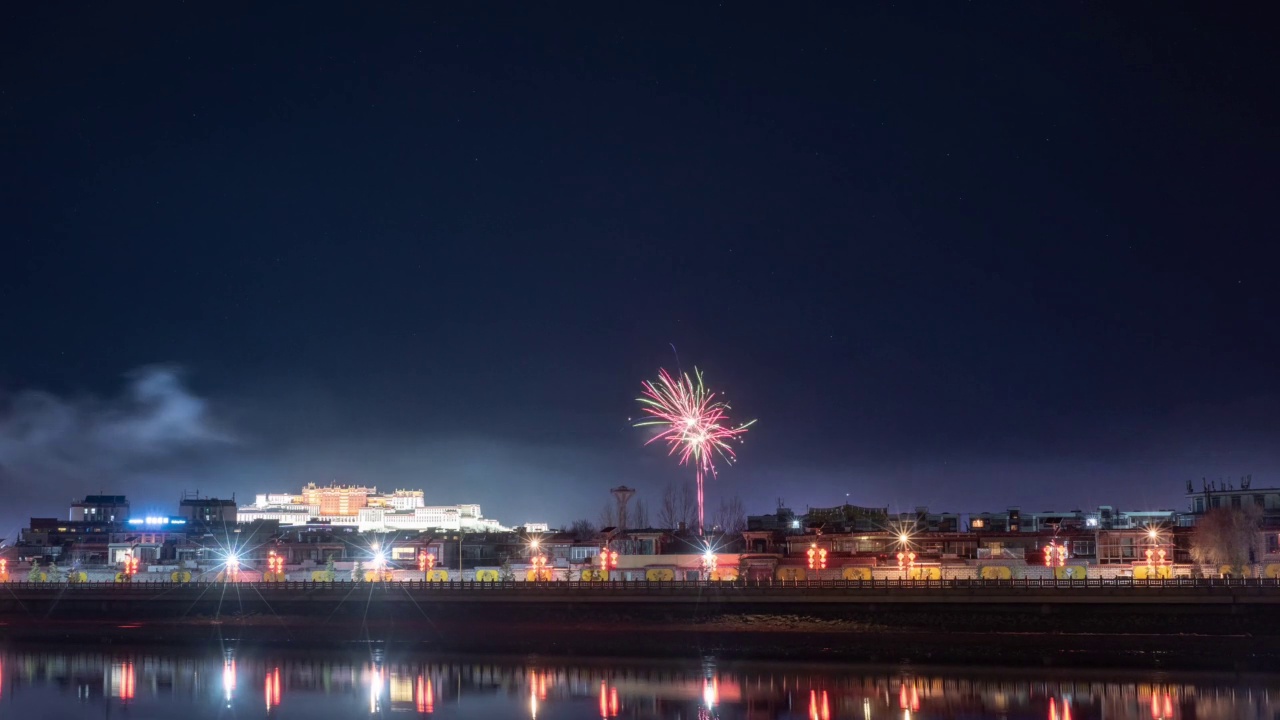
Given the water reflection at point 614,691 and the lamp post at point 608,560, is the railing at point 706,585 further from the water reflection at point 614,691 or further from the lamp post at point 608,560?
the lamp post at point 608,560

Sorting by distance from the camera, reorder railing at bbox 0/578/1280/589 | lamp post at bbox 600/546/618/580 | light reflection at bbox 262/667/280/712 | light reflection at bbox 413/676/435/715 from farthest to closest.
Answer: lamp post at bbox 600/546/618/580 → railing at bbox 0/578/1280/589 → light reflection at bbox 262/667/280/712 → light reflection at bbox 413/676/435/715

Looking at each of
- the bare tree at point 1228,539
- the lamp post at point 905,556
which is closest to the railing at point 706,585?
the lamp post at point 905,556

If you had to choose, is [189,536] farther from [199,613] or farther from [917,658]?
[917,658]

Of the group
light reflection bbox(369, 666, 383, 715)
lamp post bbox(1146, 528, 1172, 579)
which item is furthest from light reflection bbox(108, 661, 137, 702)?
lamp post bbox(1146, 528, 1172, 579)

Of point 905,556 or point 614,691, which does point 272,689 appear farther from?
point 905,556

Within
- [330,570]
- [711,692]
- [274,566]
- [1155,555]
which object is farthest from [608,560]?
[711,692]

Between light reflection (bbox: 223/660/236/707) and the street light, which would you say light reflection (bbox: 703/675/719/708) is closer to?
light reflection (bbox: 223/660/236/707)
